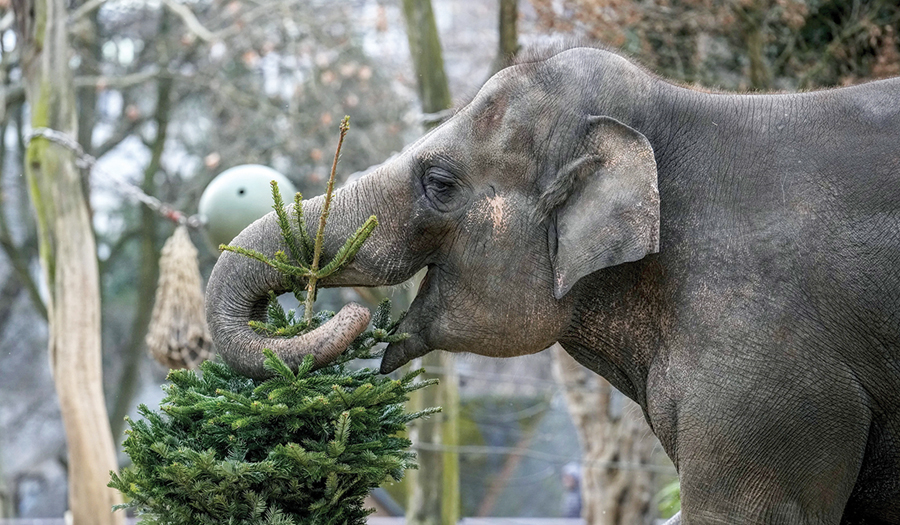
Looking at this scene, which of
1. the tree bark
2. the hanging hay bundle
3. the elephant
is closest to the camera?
the elephant

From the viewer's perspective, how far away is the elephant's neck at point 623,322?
2627 millimetres

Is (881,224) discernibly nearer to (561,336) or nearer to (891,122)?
(891,122)

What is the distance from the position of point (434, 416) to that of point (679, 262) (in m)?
4.08

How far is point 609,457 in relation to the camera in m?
8.30

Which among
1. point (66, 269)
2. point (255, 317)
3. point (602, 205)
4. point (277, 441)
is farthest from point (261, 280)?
point (66, 269)

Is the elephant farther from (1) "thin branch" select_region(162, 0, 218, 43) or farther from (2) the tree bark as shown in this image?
(1) "thin branch" select_region(162, 0, 218, 43)

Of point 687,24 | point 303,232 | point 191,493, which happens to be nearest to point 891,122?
point 303,232

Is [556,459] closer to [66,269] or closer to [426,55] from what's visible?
[426,55]

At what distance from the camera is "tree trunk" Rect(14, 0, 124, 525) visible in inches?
227

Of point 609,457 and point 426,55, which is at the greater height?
point 426,55

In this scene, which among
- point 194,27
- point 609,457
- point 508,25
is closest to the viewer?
point 508,25

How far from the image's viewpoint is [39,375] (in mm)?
17297

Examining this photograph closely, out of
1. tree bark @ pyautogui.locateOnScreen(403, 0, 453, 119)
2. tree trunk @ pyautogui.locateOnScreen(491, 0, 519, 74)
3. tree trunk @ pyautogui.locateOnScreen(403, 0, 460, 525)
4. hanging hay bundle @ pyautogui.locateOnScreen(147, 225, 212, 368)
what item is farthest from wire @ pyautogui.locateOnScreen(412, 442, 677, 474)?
tree trunk @ pyautogui.locateOnScreen(491, 0, 519, 74)

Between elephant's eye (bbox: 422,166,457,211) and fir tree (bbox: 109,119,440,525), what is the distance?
0.19 metres
